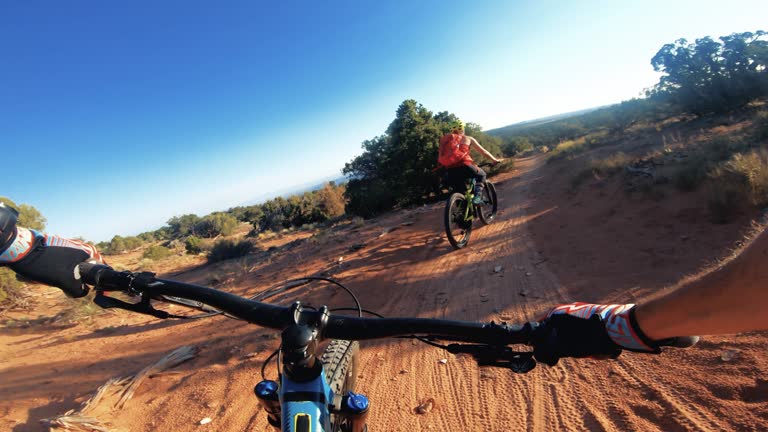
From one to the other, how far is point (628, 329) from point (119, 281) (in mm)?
1935

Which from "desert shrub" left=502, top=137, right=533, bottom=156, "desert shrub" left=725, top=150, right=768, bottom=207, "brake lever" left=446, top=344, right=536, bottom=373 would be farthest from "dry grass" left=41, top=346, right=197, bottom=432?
"desert shrub" left=502, top=137, right=533, bottom=156

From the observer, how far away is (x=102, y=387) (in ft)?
11.7

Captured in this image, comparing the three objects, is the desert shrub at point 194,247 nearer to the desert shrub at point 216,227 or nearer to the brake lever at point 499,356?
the desert shrub at point 216,227

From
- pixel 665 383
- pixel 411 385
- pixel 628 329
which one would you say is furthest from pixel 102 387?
pixel 665 383

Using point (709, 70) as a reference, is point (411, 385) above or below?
below

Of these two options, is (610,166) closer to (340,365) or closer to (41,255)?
(340,365)

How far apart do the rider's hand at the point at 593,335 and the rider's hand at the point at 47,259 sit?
1.90 metres

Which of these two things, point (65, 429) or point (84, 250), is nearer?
point (84, 250)

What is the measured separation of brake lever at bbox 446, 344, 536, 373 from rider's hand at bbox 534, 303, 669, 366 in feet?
0.17

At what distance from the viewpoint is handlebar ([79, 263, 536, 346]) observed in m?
1.06

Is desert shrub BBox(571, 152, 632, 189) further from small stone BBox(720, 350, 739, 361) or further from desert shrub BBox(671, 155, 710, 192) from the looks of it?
small stone BBox(720, 350, 739, 361)

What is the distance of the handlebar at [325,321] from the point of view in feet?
3.48

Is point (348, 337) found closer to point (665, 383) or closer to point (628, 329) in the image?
point (628, 329)

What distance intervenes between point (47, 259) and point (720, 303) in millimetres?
2372
